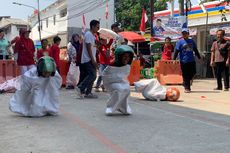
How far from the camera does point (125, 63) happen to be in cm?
844

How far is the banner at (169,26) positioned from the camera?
20.8 metres

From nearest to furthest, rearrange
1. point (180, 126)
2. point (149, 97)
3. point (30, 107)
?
1. point (180, 126)
2. point (30, 107)
3. point (149, 97)

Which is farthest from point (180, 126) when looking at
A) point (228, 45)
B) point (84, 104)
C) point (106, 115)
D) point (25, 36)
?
point (228, 45)

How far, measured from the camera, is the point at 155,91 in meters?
11.0

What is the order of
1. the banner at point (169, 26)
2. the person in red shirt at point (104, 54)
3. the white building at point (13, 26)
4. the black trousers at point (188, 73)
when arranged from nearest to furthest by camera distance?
the person in red shirt at point (104, 54) < the black trousers at point (188, 73) < the banner at point (169, 26) < the white building at point (13, 26)

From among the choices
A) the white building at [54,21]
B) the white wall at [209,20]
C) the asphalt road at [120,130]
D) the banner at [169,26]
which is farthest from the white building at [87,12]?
the asphalt road at [120,130]

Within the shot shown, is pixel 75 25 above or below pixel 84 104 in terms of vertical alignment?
above

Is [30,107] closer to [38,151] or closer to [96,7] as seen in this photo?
[38,151]

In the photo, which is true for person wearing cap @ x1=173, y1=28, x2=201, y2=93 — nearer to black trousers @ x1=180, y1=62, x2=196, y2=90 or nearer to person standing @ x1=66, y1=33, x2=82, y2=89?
black trousers @ x1=180, y1=62, x2=196, y2=90

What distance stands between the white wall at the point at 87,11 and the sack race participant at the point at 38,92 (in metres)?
50.7

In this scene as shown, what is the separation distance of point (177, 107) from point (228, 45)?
4.80 meters

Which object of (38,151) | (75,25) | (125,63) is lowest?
(38,151)

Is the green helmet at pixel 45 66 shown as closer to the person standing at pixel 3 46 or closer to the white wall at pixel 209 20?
the person standing at pixel 3 46

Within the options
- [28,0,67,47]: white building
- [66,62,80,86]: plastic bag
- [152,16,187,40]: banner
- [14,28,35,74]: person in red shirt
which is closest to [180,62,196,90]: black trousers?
[66,62,80,86]: plastic bag
